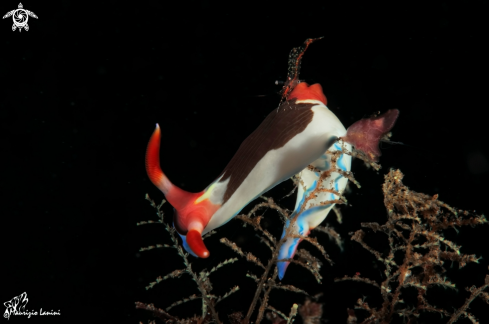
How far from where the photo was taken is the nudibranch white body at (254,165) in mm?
2303

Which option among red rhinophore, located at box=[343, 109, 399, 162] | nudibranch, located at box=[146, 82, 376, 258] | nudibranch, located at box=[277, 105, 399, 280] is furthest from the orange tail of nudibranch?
red rhinophore, located at box=[343, 109, 399, 162]

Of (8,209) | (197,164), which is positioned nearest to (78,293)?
(8,209)

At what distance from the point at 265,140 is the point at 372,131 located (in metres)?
0.88


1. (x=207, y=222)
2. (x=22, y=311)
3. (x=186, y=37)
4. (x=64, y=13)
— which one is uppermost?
(x=64, y=13)

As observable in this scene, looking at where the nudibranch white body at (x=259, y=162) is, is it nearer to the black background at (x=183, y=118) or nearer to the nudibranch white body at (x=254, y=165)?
the nudibranch white body at (x=254, y=165)

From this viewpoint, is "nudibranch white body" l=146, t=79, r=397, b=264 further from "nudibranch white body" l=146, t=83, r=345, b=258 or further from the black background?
the black background

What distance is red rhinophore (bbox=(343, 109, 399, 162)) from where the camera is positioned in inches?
100

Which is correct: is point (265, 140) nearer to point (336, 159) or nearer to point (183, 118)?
point (336, 159)

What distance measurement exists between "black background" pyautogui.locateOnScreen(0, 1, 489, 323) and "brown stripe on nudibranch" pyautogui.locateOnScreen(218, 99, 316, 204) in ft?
10.1

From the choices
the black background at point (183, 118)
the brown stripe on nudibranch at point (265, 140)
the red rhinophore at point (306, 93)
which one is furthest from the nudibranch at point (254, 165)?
the black background at point (183, 118)

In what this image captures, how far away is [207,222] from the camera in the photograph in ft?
7.46

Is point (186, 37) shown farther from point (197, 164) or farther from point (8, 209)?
point (8, 209)

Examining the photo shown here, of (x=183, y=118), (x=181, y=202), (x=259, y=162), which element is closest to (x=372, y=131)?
(x=259, y=162)

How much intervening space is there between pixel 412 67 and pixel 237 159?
4920 millimetres
